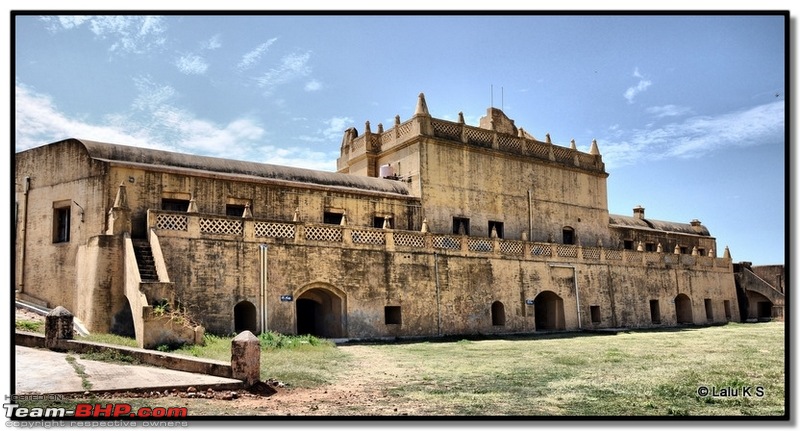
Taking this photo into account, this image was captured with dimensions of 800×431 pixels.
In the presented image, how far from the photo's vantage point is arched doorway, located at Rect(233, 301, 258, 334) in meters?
17.3

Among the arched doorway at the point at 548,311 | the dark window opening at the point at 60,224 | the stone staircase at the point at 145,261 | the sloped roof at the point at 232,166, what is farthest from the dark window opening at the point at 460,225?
the dark window opening at the point at 60,224

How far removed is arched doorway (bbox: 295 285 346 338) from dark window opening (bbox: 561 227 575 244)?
12.2 m

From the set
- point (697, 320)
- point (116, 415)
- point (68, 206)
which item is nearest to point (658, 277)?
point (697, 320)

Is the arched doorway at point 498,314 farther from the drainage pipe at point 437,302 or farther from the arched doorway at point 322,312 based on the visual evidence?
the arched doorway at point 322,312

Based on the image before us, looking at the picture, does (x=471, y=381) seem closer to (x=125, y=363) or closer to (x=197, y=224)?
(x=125, y=363)

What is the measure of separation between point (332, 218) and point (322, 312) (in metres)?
3.10

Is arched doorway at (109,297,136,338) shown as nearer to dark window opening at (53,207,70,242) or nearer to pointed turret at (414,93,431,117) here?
dark window opening at (53,207,70,242)

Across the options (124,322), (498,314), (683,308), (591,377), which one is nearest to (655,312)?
(683,308)

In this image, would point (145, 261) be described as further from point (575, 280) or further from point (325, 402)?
point (575, 280)

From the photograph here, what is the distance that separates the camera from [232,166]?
20172 millimetres

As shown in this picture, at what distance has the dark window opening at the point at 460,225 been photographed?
24344mm

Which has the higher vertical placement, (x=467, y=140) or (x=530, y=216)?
(x=467, y=140)

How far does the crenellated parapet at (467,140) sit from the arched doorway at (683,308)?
23.6 feet

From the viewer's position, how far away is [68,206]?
696 inches
